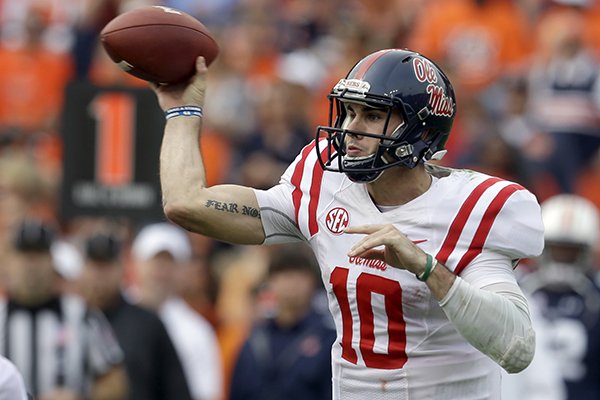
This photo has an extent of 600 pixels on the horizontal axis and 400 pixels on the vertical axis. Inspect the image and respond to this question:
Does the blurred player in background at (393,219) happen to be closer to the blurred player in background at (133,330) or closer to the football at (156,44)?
the football at (156,44)

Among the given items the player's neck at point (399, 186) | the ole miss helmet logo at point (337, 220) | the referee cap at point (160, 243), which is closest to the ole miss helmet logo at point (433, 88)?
the player's neck at point (399, 186)

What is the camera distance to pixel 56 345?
8219 mm

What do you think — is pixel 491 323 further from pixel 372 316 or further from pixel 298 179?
pixel 298 179

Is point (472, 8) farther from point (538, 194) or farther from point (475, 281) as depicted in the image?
point (475, 281)

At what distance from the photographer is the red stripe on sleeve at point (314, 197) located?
5.04 meters

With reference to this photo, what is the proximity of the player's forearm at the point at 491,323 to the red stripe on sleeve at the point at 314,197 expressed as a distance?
645 millimetres

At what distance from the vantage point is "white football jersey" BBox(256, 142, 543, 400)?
480 centimetres

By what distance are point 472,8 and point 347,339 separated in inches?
293

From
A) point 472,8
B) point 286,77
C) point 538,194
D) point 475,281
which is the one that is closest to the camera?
point 475,281

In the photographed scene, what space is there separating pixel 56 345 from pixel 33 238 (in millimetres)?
572

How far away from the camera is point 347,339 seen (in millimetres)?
4949

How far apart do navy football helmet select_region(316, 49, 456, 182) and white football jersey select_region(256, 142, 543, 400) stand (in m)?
0.15

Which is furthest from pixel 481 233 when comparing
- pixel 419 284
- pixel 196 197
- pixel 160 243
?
pixel 160 243

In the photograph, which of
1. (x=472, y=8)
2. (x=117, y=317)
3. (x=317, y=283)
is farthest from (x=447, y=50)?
(x=117, y=317)
